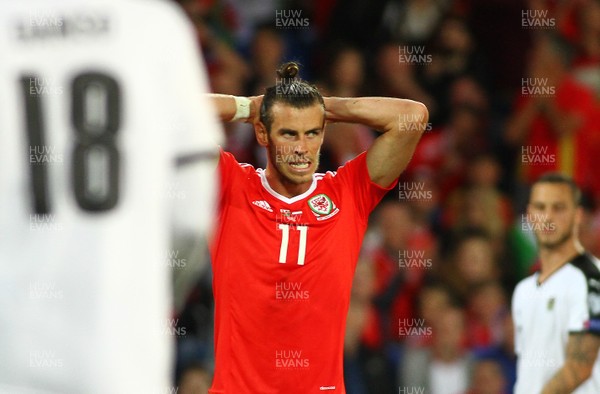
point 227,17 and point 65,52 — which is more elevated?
point 227,17

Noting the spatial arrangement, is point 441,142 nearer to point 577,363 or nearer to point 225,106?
point 577,363

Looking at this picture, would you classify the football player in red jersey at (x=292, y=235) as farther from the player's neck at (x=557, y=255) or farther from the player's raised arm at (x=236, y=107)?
the player's neck at (x=557, y=255)

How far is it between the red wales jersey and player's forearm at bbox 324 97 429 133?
305 mm

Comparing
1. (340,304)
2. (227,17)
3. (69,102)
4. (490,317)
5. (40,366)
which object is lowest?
(490,317)

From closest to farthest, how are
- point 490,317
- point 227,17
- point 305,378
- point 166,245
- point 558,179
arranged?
1. point 166,245
2. point 305,378
3. point 558,179
4. point 490,317
5. point 227,17

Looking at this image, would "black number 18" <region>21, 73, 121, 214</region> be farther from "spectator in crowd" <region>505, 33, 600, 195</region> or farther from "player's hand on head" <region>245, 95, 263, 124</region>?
"spectator in crowd" <region>505, 33, 600, 195</region>

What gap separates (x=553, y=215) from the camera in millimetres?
6090

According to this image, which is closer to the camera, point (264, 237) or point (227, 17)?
point (264, 237)

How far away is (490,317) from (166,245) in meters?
5.79

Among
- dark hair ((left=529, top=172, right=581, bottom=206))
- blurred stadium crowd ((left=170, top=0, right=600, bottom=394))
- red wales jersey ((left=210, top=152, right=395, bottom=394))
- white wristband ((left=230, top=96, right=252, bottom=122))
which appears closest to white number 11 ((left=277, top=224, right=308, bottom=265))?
red wales jersey ((left=210, top=152, right=395, bottom=394))

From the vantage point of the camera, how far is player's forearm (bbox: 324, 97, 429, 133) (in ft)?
14.9

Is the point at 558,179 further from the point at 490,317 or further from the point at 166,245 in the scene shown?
the point at 166,245

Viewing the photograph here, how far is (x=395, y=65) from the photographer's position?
819cm

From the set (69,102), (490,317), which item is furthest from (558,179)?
(69,102)
